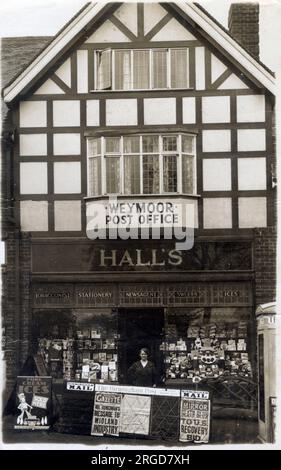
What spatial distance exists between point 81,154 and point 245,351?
9.05ft

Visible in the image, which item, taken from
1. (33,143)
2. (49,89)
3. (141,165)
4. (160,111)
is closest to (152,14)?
(160,111)

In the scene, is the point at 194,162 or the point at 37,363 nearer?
the point at 37,363

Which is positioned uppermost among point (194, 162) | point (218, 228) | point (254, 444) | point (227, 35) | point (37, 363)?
point (227, 35)

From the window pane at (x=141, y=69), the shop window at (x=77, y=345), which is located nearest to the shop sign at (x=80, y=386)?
the shop window at (x=77, y=345)

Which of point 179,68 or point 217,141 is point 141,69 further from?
point 217,141

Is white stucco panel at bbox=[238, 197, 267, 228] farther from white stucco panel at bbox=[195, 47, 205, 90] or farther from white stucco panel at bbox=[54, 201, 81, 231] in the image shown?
white stucco panel at bbox=[54, 201, 81, 231]

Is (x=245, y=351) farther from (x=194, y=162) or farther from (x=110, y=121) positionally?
(x=110, y=121)

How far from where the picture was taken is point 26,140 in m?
8.05

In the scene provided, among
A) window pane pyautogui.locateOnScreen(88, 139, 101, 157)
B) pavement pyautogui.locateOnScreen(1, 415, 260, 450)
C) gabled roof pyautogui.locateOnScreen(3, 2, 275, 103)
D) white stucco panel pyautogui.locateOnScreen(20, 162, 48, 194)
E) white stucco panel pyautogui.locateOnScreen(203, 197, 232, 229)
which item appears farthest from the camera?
window pane pyautogui.locateOnScreen(88, 139, 101, 157)

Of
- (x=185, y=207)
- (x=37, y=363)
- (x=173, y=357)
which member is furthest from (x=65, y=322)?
(x=185, y=207)

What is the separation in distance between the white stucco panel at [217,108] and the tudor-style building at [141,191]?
14mm

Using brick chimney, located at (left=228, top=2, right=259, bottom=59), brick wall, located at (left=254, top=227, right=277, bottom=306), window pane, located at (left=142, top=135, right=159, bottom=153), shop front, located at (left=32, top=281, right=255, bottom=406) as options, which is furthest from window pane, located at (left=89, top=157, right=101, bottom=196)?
brick chimney, located at (left=228, top=2, right=259, bottom=59)

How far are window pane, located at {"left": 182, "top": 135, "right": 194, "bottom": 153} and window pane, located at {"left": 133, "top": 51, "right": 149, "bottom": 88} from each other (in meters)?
0.71

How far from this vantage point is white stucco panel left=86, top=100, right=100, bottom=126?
8078 millimetres
